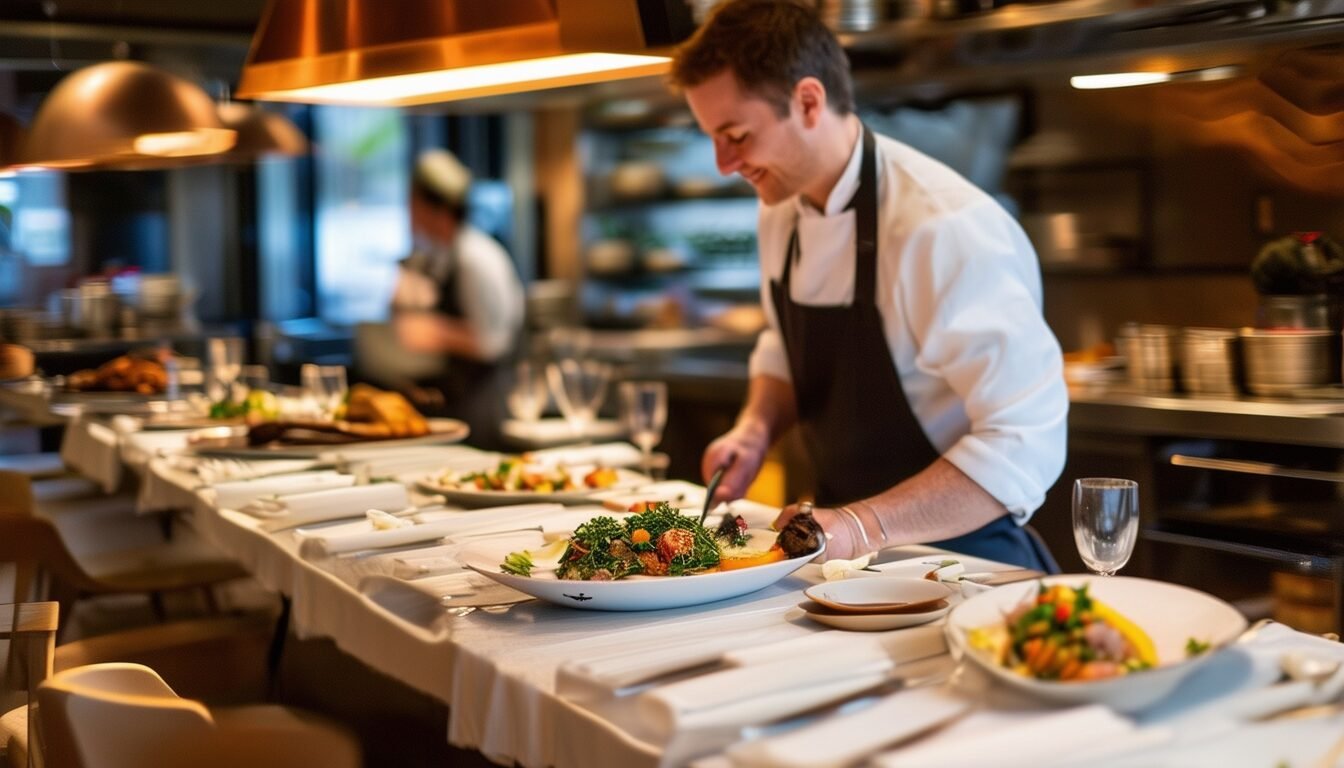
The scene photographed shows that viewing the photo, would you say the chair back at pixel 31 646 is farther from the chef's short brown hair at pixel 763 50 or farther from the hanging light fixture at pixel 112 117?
the hanging light fixture at pixel 112 117

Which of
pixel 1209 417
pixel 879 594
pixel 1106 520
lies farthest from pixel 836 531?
pixel 1209 417

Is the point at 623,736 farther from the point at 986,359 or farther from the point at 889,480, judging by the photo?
the point at 889,480

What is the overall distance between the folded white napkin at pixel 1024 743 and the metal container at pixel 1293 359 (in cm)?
286

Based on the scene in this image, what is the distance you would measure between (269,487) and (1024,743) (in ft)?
6.10

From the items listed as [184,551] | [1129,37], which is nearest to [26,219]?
[184,551]

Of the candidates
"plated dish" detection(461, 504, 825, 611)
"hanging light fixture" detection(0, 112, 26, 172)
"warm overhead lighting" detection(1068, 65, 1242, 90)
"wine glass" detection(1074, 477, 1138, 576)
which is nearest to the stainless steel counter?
"warm overhead lighting" detection(1068, 65, 1242, 90)

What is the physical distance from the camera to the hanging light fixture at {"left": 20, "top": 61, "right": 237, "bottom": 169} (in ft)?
11.4

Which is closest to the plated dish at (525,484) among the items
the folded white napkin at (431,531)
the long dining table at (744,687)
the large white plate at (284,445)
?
the folded white napkin at (431,531)

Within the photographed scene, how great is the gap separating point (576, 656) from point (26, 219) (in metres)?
7.62

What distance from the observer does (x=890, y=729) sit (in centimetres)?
126

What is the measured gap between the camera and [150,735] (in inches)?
61.9

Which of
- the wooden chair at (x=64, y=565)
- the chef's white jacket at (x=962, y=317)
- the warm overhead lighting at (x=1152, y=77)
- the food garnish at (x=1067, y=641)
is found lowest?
the wooden chair at (x=64, y=565)

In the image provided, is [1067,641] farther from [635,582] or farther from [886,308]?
[886,308]

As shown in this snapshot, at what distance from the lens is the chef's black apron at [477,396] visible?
213 inches
